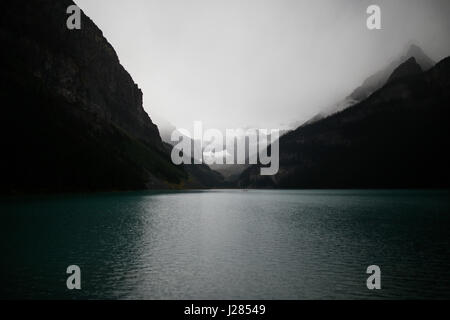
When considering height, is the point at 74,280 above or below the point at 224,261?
above

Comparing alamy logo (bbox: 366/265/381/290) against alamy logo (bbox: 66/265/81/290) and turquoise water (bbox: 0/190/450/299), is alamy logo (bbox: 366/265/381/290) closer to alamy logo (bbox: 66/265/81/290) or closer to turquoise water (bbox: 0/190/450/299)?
turquoise water (bbox: 0/190/450/299)

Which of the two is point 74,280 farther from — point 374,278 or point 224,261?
point 374,278

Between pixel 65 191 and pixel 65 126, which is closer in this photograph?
pixel 65 191

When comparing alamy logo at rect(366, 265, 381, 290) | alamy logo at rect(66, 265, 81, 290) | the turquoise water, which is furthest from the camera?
alamy logo at rect(366, 265, 381, 290)

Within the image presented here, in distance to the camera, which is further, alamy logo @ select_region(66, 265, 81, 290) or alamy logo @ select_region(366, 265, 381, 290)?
alamy logo @ select_region(366, 265, 381, 290)

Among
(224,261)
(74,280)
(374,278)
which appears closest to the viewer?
(74,280)

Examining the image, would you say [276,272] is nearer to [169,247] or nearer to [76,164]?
[169,247]

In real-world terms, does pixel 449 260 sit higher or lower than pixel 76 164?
lower

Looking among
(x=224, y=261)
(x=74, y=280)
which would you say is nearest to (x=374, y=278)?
(x=224, y=261)

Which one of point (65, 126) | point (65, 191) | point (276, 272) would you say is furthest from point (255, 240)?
point (65, 126)

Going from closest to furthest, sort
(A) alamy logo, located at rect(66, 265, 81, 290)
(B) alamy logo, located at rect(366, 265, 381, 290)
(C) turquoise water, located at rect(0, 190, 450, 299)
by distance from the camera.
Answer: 1. (C) turquoise water, located at rect(0, 190, 450, 299)
2. (A) alamy logo, located at rect(66, 265, 81, 290)
3. (B) alamy logo, located at rect(366, 265, 381, 290)

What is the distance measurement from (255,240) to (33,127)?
571ft


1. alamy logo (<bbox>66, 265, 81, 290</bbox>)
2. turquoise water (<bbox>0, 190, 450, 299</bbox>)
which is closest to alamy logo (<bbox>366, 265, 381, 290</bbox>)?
turquoise water (<bbox>0, 190, 450, 299</bbox>)
